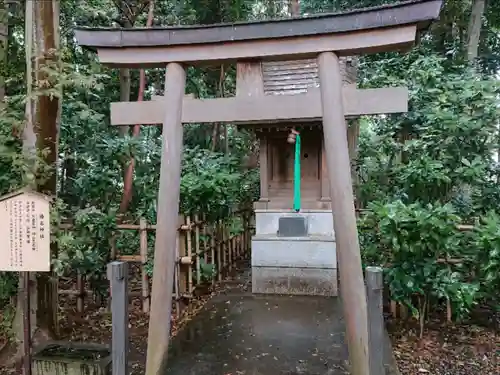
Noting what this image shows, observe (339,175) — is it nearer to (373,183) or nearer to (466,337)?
(466,337)

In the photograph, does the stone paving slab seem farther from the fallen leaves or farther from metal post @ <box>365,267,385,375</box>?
metal post @ <box>365,267,385,375</box>

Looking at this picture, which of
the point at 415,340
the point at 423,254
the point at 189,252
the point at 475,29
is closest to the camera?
the point at 423,254

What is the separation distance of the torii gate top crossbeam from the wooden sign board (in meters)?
1.68

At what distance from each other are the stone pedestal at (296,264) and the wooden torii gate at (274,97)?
3.52 meters

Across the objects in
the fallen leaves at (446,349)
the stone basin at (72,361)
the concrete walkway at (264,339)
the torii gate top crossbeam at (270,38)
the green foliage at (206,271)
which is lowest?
the fallen leaves at (446,349)

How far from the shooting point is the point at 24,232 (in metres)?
3.58

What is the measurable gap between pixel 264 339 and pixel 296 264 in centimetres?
229

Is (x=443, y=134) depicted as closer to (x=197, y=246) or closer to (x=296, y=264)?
(x=296, y=264)

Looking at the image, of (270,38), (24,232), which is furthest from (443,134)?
(24,232)

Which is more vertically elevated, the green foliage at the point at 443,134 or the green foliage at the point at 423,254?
the green foliage at the point at 443,134

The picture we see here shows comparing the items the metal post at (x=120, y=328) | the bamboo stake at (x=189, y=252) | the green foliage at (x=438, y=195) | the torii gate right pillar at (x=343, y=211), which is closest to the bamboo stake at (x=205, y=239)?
the bamboo stake at (x=189, y=252)

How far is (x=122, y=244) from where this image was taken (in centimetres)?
754

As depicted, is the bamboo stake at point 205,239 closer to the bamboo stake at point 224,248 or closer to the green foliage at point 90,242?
the bamboo stake at point 224,248

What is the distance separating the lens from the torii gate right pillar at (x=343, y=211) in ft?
12.3
